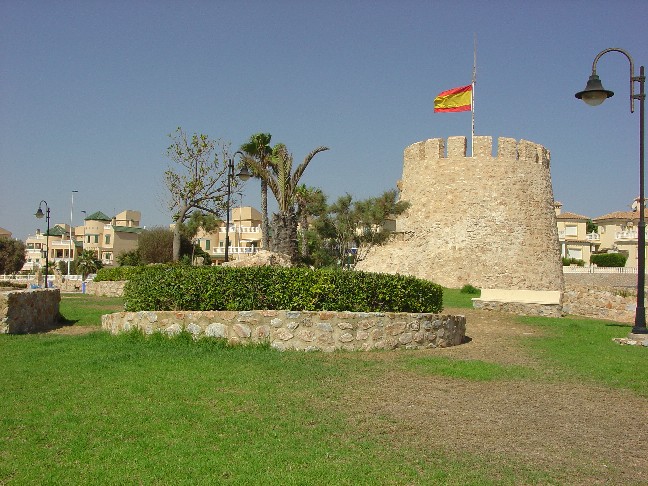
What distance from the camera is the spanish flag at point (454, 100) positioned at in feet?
117

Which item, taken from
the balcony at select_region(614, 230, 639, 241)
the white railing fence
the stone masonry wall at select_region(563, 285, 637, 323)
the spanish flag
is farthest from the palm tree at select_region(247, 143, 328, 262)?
the balcony at select_region(614, 230, 639, 241)

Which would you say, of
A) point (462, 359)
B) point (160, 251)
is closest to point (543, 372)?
point (462, 359)

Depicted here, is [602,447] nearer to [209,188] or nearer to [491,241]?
[491,241]

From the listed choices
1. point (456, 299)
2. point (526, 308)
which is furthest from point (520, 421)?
point (456, 299)

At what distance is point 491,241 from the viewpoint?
33375 mm

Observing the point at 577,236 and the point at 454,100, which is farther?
the point at 577,236

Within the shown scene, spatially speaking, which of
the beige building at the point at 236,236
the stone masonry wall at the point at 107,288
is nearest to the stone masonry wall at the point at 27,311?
the stone masonry wall at the point at 107,288

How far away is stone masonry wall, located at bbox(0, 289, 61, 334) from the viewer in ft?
36.2

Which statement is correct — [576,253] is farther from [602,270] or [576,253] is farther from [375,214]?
[375,214]

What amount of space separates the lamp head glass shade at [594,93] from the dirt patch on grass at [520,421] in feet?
20.4

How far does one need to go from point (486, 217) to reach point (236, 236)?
121ft

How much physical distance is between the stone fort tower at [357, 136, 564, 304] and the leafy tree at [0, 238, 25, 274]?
4730 centimetres

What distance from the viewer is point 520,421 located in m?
5.67

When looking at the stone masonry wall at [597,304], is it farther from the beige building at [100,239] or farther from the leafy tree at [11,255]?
the beige building at [100,239]
